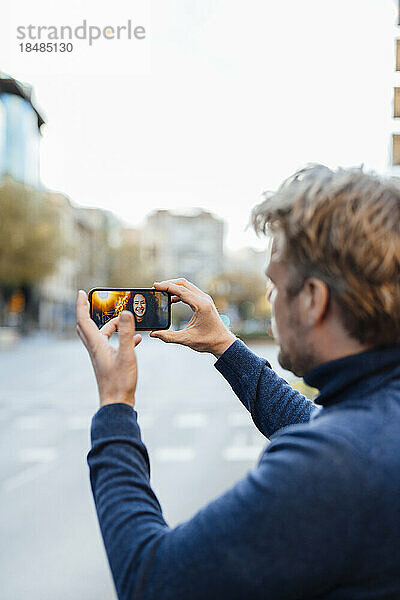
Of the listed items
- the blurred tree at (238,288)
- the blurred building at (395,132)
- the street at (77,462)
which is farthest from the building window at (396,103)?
the blurred tree at (238,288)

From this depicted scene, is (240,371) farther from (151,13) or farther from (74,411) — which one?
(74,411)

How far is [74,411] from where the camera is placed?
16.3 feet

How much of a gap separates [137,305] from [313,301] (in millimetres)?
231

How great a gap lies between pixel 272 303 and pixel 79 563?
6.60 ft

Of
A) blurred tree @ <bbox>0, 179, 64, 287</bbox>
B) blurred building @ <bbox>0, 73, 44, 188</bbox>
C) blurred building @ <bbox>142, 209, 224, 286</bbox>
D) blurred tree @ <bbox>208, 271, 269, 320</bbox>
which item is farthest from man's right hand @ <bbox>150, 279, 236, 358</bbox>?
blurred tree @ <bbox>0, 179, 64, 287</bbox>

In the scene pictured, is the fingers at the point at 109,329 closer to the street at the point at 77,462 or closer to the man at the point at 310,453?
the man at the point at 310,453

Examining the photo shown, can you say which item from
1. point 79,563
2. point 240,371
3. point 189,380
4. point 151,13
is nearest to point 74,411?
point 189,380

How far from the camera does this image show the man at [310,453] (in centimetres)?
35

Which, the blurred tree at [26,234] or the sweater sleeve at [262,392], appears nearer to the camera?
the sweater sleeve at [262,392]

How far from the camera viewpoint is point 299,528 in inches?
13.8

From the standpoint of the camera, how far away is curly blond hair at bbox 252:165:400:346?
1.25 feet

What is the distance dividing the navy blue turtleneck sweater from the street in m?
0.36

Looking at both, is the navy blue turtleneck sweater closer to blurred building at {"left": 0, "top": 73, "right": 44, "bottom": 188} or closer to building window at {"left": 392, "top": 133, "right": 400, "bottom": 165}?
building window at {"left": 392, "top": 133, "right": 400, "bottom": 165}

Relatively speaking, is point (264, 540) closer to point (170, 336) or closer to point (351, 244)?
point (351, 244)
